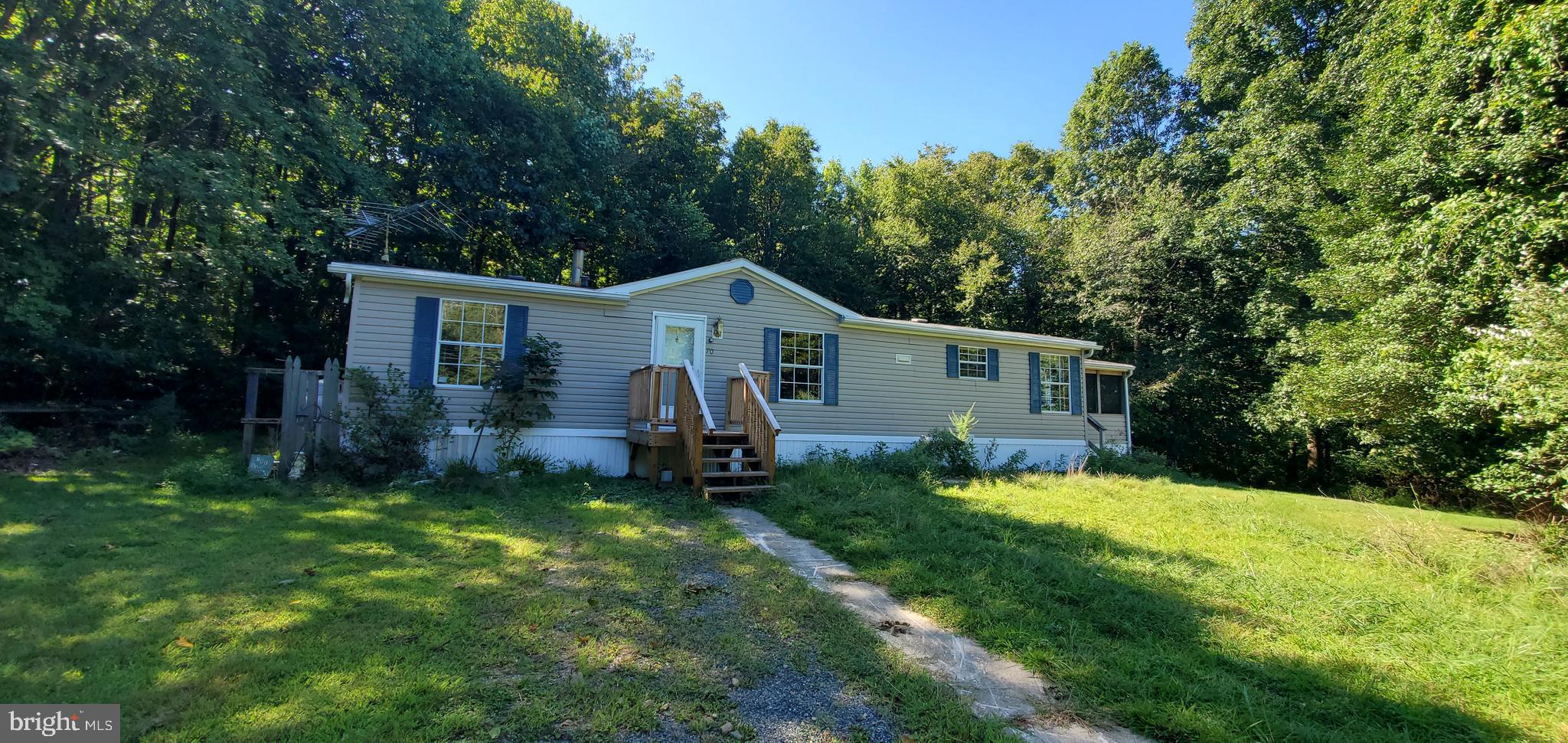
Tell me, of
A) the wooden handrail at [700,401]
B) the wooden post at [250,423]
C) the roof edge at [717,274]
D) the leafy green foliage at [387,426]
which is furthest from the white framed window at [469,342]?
the wooden handrail at [700,401]

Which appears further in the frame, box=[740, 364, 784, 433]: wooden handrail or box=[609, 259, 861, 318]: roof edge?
box=[609, 259, 861, 318]: roof edge

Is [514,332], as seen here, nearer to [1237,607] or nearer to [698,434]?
[698,434]

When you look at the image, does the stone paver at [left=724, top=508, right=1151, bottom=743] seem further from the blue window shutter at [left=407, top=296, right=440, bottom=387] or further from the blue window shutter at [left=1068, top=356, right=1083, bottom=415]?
the blue window shutter at [left=1068, top=356, right=1083, bottom=415]

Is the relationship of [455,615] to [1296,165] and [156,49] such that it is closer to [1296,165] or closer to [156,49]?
[156,49]

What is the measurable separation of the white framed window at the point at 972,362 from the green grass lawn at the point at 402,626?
8524 mm

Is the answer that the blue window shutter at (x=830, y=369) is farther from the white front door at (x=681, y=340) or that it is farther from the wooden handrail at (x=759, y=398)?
the wooden handrail at (x=759, y=398)

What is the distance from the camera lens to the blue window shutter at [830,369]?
37.8 ft

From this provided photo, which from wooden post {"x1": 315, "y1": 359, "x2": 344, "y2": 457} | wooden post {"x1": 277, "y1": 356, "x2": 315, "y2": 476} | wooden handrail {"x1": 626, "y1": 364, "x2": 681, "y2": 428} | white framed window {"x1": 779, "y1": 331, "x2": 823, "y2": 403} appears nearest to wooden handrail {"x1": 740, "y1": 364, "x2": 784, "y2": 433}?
wooden handrail {"x1": 626, "y1": 364, "x2": 681, "y2": 428}

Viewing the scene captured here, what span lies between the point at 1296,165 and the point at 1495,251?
9.62m

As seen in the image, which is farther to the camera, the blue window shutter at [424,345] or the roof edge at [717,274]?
the roof edge at [717,274]

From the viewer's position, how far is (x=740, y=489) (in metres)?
7.58

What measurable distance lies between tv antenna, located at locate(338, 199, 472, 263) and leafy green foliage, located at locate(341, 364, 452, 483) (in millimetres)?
2585

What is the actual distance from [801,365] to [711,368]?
1.84 metres

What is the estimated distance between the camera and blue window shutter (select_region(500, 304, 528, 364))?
29.9 feet
